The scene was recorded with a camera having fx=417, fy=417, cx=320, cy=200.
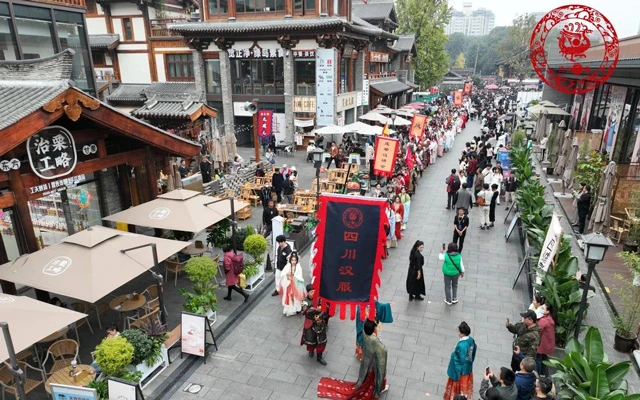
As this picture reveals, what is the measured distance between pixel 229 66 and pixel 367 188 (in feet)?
49.1

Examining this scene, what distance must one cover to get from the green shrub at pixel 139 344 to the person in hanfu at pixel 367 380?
320cm

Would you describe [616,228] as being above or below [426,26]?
below

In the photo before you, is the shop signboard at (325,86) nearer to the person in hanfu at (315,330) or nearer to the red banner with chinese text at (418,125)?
the red banner with chinese text at (418,125)

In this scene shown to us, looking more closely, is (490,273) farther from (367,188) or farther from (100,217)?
(100,217)

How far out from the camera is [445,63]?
5469cm

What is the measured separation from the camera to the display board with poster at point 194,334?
819cm

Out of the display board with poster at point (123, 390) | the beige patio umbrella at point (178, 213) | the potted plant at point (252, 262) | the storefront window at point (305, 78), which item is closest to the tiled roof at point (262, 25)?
the storefront window at point (305, 78)

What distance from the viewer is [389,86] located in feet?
138

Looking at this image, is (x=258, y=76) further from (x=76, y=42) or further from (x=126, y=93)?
(x=76, y=42)

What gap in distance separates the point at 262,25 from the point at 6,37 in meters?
16.6

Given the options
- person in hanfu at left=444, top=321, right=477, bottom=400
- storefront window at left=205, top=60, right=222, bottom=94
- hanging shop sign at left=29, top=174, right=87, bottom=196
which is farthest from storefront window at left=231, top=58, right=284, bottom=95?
person in hanfu at left=444, top=321, right=477, bottom=400

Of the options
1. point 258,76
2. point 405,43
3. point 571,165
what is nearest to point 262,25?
point 258,76

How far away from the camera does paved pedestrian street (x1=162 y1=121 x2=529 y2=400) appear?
7699 millimetres

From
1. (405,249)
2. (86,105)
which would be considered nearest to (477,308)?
(405,249)
